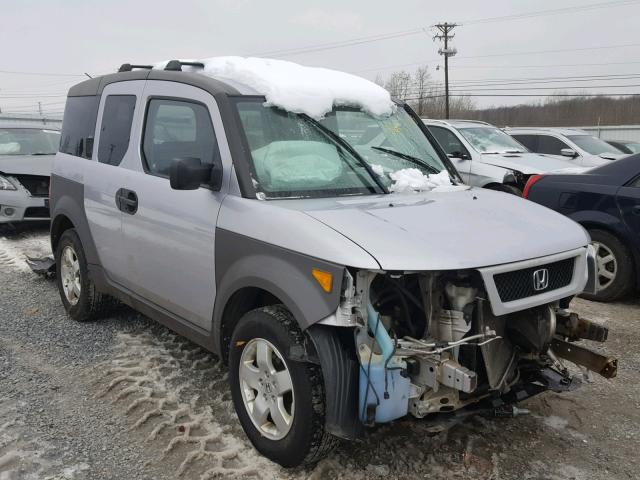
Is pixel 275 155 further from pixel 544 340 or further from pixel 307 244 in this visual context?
pixel 544 340

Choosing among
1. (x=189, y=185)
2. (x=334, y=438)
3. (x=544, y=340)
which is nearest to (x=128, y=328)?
(x=189, y=185)

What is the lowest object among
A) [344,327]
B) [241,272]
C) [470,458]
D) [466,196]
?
[470,458]

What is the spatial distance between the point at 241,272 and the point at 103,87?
2516 millimetres

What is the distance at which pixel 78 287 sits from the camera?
5.16 m

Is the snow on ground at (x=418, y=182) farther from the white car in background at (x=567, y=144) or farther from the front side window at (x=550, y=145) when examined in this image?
the front side window at (x=550, y=145)

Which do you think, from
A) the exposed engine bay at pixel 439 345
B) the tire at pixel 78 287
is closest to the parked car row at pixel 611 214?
the exposed engine bay at pixel 439 345

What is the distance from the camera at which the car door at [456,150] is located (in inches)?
372

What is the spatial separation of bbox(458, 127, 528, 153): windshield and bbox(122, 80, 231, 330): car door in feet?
22.9

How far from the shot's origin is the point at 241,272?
305 cm

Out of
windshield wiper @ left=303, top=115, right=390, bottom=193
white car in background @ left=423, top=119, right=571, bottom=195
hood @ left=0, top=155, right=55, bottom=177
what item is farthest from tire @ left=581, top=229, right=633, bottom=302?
hood @ left=0, top=155, right=55, bottom=177

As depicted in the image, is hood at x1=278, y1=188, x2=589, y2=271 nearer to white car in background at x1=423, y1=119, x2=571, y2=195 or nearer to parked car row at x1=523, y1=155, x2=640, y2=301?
parked car row at x1=523, y1=155, x2=640, y2=301

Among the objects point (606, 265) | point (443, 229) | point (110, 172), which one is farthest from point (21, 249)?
point (606, 265)

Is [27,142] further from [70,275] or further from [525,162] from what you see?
[525,162]

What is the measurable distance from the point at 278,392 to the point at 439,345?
2.79ft
